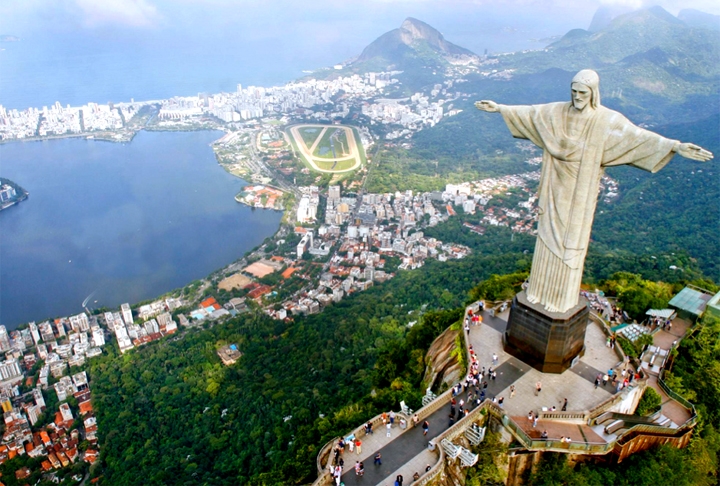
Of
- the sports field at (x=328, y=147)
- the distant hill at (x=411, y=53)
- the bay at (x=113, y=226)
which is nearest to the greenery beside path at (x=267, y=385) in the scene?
the bay at (x=113, y=226)

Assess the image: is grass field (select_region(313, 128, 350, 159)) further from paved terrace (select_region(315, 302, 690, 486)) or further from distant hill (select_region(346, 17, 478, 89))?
paved terrace (select_region(315, 302, 690, 486))

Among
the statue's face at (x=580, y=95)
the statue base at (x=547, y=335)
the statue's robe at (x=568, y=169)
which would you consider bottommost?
the statue base at (x=547, y=335)

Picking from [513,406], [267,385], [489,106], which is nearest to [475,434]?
[513,406]

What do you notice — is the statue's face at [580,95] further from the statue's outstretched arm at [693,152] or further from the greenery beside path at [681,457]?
the greenery beside path at [681,457]

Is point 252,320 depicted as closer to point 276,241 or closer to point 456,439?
point 276,241

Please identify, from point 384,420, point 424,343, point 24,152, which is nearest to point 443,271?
point 424,343

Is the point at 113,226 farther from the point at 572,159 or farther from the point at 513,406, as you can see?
the point at 572,159
